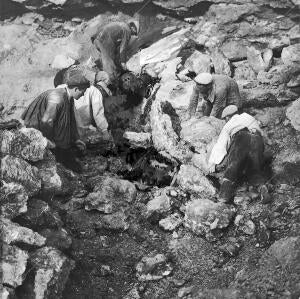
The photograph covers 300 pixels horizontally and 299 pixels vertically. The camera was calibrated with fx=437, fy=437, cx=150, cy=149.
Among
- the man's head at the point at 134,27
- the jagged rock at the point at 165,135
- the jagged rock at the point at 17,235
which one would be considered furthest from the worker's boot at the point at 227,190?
the man's head at the point at 134,27

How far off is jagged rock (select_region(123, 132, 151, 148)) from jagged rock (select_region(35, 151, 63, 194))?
Answer: 1142 mm

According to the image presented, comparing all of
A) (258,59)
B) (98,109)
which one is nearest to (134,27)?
(98,109)

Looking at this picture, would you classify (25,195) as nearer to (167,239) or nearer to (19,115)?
(167,239)

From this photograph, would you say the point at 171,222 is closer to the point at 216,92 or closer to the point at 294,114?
the point at 216,92

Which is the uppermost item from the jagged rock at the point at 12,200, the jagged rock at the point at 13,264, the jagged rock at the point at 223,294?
the jagged rock at the point at 12,200

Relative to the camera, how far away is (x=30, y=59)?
22.1ft

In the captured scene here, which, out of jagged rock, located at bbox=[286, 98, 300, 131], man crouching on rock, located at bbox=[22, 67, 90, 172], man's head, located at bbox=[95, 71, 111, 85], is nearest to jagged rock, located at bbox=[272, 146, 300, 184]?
jagged rock, located at bbox=[286, 98, 300, 131]

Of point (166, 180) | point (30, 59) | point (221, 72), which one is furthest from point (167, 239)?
point (30, 59)

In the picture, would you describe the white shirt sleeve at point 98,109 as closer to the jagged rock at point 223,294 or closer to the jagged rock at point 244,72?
the jagged rock at point 244,72

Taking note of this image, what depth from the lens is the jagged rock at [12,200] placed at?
4.07 m

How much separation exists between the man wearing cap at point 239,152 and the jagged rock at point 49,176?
70.3 inches

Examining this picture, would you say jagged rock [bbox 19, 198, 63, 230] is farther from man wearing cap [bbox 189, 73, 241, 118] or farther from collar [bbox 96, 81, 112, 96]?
man wearing cap [bbox 189, 73, 241, 118]

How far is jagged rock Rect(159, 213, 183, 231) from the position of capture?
4641 mm

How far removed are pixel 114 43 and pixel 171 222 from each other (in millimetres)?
3274
